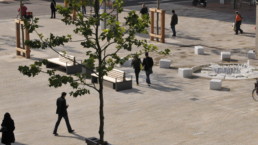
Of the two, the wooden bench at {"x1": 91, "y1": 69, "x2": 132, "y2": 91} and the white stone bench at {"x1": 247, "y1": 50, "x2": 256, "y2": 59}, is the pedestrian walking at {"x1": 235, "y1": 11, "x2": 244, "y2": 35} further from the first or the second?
the wooden bench at {"x1": 91, "y1": 69, "x2": 132, "y2": 91}

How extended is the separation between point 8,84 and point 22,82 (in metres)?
0.73

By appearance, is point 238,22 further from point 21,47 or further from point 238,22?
point 21,47

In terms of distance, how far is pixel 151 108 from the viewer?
1182 inches

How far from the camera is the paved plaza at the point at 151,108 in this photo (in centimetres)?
2630

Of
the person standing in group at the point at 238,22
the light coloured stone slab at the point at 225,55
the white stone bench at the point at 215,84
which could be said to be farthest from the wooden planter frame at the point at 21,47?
the person standing in group at the point at 238,22

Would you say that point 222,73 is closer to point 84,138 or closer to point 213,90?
point 213,90

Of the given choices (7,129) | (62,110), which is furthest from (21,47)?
(7,129)

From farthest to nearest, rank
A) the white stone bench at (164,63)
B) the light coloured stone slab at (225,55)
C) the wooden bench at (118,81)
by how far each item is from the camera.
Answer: the light coloured stone slab at (225,55), the white stone bench at (164,63), the wooden bench at (118,81)

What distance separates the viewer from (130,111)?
29641 millimetres

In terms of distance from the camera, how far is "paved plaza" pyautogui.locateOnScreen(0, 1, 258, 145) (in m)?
26.3

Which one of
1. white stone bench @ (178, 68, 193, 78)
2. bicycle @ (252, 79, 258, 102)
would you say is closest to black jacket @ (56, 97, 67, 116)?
bicycle @ (252, 79, 258, 102)

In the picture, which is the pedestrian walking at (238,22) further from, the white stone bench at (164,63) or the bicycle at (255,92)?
the bicycle at (255,92)

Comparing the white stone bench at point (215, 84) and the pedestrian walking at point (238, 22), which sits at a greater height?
the pedestrian walking at point (238, 22)

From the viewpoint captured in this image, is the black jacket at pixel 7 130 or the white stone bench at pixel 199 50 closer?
the black jacket at pixel 7 130
